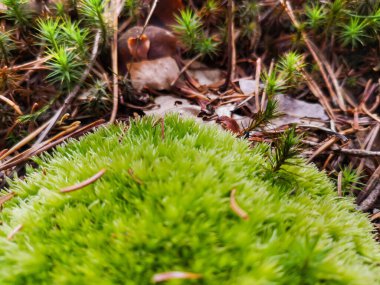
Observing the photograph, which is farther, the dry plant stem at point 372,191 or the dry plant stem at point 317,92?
the dry plant stem at point 317,92

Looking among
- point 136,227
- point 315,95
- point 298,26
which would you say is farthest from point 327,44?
point 136,227

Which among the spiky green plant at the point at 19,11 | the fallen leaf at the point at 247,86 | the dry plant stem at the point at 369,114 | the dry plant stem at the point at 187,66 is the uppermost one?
the spiky green plant at the point at 19,11

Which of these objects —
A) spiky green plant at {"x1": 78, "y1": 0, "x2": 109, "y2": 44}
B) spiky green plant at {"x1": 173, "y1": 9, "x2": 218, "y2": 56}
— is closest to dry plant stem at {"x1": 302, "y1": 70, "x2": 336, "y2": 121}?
spiky green plant at {"x1": 173, "y1": 9, "x2": 218, "y2": 56}

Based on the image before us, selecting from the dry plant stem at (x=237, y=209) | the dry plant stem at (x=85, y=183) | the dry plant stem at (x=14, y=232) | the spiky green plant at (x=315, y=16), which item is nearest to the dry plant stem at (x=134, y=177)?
the dry plant stem at (x=85, y=183)

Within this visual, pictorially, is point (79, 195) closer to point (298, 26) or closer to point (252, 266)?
point (252, 266)

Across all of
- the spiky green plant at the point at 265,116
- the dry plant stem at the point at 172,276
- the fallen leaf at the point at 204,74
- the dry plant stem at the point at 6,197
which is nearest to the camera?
the dry plant stem at the point at 172,276

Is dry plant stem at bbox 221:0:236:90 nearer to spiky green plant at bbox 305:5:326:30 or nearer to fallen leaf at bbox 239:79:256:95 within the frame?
fallen leaf at bbox 239:79:256:95

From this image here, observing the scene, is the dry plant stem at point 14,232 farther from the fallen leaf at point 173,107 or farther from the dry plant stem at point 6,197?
the fallen leaf at point 173,107
